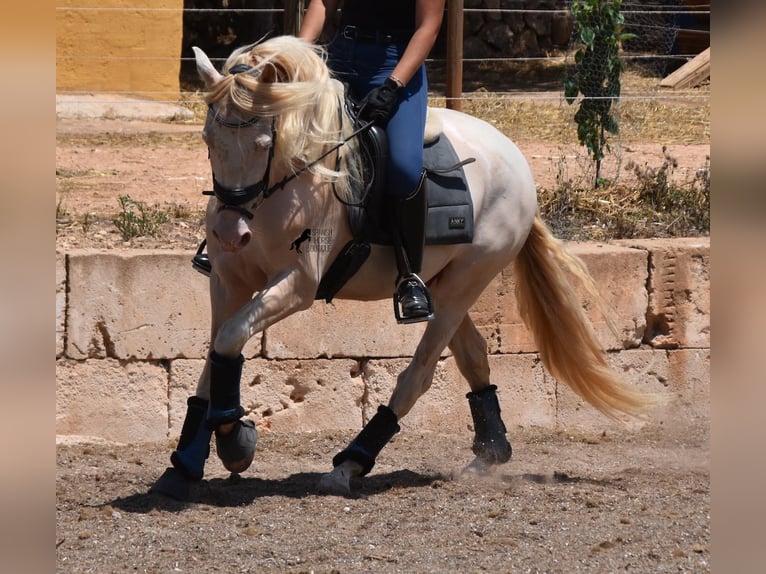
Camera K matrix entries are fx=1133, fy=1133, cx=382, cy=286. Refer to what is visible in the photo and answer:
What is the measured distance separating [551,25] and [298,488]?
526 inches

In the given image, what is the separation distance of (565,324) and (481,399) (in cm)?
56

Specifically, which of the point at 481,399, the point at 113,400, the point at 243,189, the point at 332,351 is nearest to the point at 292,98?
the point at 243,189

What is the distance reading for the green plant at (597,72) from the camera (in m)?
8.23

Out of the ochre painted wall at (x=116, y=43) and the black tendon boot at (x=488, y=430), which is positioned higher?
the ochre painted wall at (x=116, y=43)

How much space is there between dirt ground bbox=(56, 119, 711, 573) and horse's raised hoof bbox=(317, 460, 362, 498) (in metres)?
0.05

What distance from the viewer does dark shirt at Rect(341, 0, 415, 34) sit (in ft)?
15.6

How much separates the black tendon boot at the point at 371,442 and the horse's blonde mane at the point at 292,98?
114 centimetres

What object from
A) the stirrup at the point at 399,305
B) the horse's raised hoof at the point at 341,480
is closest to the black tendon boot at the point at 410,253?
the stirrup at the point at 399,305

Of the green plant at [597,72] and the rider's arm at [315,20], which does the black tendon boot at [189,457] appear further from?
the green plant at [597,72]

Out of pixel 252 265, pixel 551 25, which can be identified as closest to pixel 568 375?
pixel 252 265
